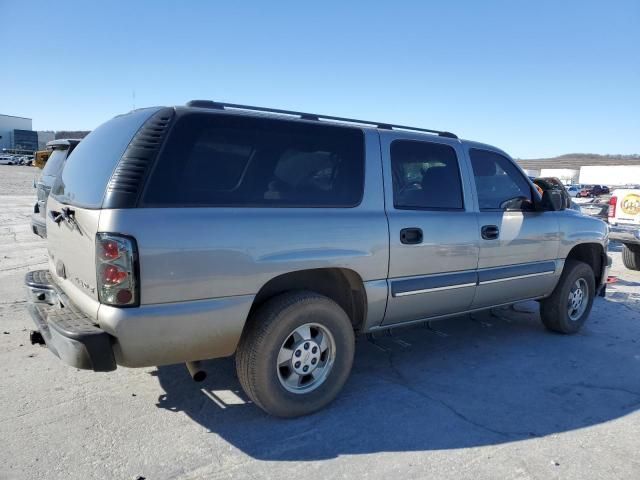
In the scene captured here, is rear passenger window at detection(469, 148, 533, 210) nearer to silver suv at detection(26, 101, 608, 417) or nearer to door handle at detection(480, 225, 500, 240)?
silver suv at detection(26, 101, 608, 417)

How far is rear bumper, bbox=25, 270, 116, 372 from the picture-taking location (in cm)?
266

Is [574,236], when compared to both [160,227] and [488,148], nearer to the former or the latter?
[488,148]

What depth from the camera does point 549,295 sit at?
5.33 m

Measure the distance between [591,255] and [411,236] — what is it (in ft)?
10.4

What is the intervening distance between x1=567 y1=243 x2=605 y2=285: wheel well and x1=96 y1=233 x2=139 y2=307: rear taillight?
15.9 feet

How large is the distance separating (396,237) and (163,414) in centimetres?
203

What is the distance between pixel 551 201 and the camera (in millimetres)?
4809

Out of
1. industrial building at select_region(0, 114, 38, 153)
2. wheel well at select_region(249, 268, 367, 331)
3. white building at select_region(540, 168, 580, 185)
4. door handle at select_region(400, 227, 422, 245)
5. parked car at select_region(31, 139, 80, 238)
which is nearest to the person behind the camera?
wheel well at select_region(249, 268, 367, 331)

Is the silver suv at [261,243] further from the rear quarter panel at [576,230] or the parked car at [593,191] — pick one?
the parked car at [593,191]

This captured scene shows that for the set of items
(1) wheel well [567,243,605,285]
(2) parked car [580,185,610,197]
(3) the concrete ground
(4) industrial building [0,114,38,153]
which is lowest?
Answer: (3) the concrete ground

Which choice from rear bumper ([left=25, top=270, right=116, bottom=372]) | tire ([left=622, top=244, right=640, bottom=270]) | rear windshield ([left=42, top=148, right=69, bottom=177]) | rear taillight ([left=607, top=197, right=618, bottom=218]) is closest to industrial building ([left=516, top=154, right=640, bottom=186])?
rear taillight ([left=607, top=197, right=618, bottom=218])

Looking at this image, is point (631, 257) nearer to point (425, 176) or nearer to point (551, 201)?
point (551, 201)

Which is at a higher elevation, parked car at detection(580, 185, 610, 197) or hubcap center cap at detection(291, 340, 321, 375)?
parked car at detection(580, 185, 610, 197)

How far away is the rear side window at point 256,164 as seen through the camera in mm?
2846
